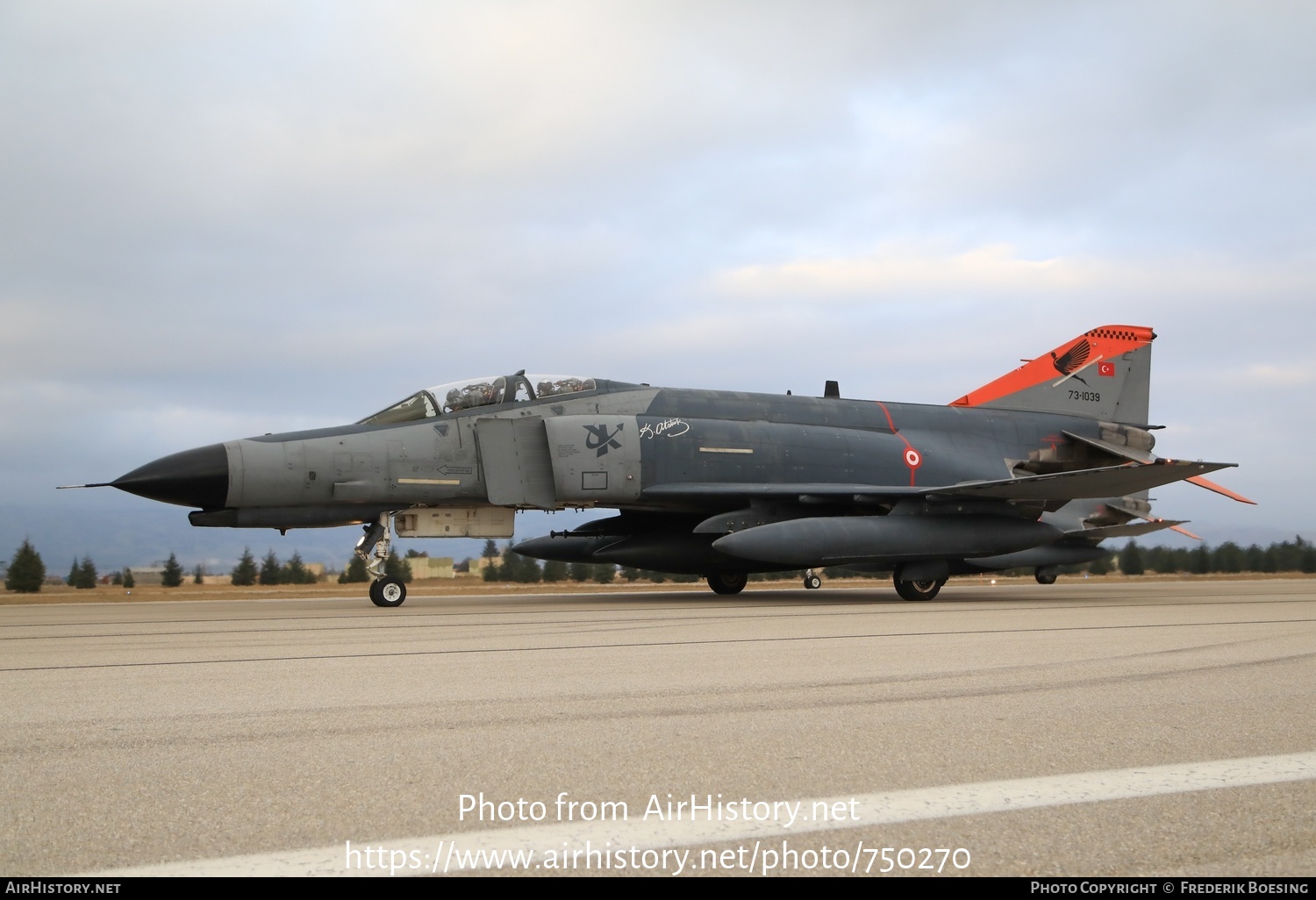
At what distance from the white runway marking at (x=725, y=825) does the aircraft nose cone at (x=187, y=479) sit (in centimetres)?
1041

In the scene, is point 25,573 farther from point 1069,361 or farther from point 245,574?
point 1069,361

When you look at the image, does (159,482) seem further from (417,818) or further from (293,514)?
(417,818)

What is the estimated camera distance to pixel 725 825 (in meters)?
2.88

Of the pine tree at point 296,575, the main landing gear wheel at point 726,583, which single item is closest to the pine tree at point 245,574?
the pine tree at point 296,575

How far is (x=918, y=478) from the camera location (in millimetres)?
16688

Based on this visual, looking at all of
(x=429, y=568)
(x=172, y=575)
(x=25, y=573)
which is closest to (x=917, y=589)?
(x=25, y=573)

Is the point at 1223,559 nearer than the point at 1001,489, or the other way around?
the point at 1001,489

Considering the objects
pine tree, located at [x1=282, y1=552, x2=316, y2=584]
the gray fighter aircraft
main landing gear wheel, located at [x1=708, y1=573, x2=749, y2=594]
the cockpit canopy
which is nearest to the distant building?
Result: pine tree, located at [x1=282, y1=552, x2=316, y2=584]

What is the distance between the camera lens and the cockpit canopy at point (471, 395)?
46.7 ft

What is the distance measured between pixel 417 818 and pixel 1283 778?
9.13 feet

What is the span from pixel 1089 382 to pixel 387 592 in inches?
544

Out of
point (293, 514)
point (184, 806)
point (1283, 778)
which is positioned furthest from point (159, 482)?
point (1283, 778)

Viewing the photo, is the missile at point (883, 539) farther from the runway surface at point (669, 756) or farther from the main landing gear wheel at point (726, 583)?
the runway surface at point (669, 756)

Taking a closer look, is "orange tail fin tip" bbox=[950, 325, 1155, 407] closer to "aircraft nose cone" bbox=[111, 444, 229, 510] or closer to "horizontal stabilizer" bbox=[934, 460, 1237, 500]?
"horizontal stabilizer" bbox=[934, 460, 1237, 500]
